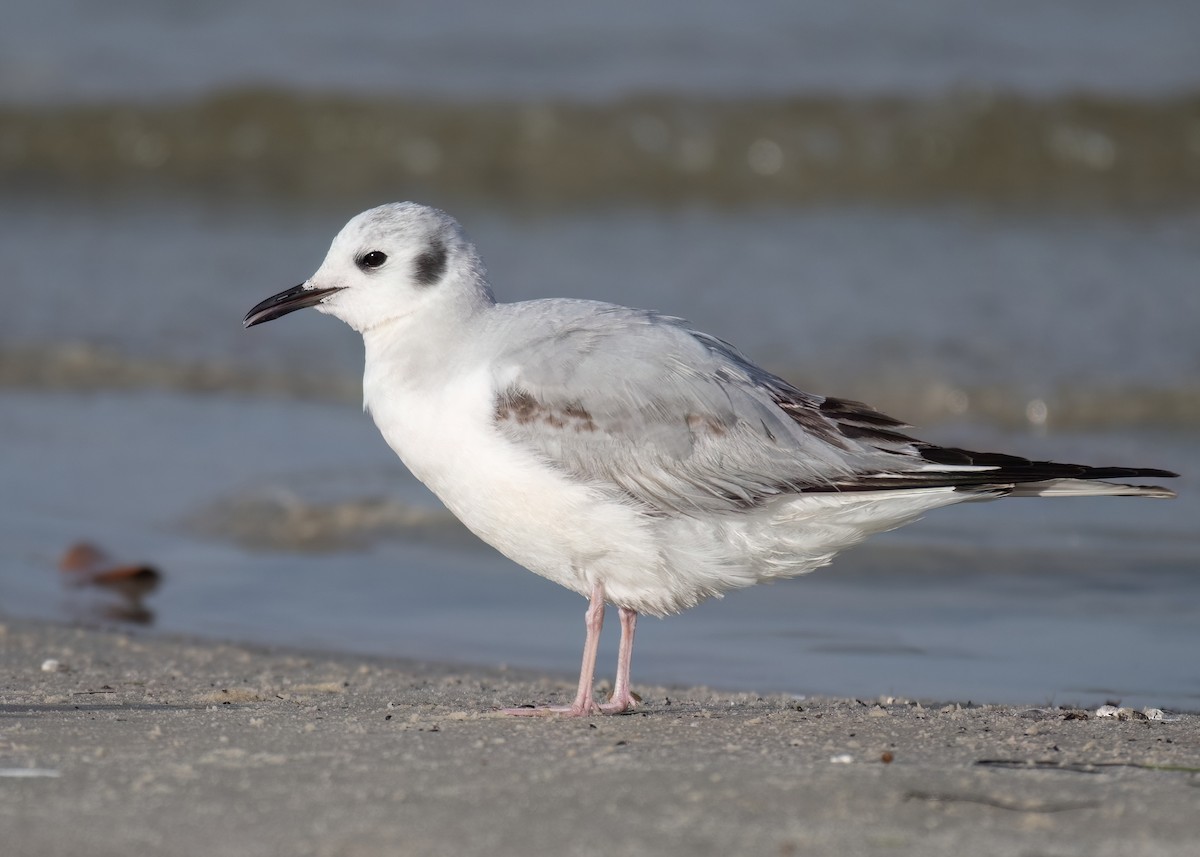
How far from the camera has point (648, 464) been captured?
466 centimetres

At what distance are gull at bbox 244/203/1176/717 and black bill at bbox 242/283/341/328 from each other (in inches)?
19.9

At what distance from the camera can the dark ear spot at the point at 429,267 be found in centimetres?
510

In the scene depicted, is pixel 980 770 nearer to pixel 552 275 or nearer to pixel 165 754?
pixel 165 754

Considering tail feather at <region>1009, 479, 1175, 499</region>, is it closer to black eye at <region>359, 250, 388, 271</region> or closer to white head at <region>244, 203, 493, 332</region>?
white head at <region>244, 203, 493, 332</region>

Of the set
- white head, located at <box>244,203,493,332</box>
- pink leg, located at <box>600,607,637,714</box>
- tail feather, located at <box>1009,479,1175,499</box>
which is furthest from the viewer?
white head, located at <box>244,203,493,332</box>

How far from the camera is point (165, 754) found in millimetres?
3857

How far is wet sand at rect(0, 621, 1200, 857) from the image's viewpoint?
326 cm

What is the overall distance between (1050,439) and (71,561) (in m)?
5.38

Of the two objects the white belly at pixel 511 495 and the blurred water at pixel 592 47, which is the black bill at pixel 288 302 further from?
the blurred water at pixel 592 47

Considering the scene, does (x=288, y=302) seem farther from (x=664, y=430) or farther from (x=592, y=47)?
(x=592, y=47)

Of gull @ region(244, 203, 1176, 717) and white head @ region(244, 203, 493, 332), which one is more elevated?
white head @ region(244, 203, 493, 332)

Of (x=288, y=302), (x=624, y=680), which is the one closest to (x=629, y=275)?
(x=288, y=302)

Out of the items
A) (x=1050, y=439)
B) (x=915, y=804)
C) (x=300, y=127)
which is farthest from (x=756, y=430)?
(x=300, y=127)

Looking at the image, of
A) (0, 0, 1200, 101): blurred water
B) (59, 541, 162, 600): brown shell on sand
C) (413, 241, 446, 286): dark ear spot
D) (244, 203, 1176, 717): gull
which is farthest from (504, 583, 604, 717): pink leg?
(0, 0, 1200, 101): blurred water
